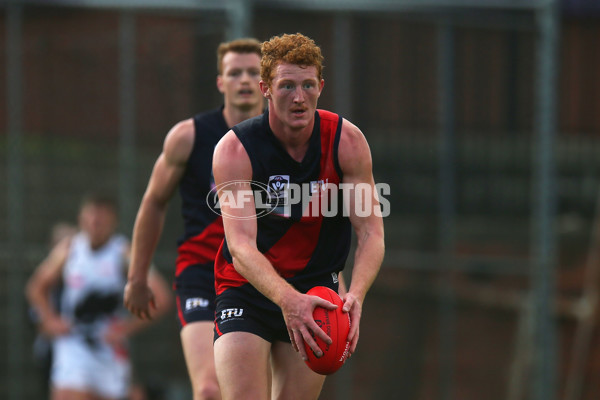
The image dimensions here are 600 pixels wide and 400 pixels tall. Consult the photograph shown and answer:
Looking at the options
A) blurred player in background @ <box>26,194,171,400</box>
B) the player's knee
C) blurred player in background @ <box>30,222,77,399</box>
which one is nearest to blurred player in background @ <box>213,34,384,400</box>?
the player's knee

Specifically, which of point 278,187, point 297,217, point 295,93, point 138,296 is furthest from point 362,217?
point 138,296

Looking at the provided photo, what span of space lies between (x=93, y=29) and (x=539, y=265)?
523 centimetres

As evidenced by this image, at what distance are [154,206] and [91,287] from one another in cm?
397

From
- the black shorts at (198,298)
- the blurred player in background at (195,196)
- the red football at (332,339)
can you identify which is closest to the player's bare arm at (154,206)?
the blurred player in background at (195,196)

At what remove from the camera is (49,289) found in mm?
9453

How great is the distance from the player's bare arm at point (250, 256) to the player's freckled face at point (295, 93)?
278mm

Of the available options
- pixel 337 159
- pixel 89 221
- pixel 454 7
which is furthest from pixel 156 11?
pixel 337 159

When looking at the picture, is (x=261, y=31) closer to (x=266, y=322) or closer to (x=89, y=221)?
(x=89, y=221)

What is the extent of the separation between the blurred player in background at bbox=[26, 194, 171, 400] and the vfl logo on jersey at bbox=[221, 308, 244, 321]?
15.0 ft

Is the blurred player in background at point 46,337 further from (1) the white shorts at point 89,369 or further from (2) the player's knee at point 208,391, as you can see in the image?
(2) the player's knee at point 208,391

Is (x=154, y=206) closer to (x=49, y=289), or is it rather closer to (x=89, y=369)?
(x=49, y=289)

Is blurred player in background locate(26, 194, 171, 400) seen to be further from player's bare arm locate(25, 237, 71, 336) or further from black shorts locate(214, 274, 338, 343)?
black shorts locate(214, 274, 338, 343)

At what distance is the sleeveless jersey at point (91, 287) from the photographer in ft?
31.5

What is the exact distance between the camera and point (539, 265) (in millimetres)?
8938
